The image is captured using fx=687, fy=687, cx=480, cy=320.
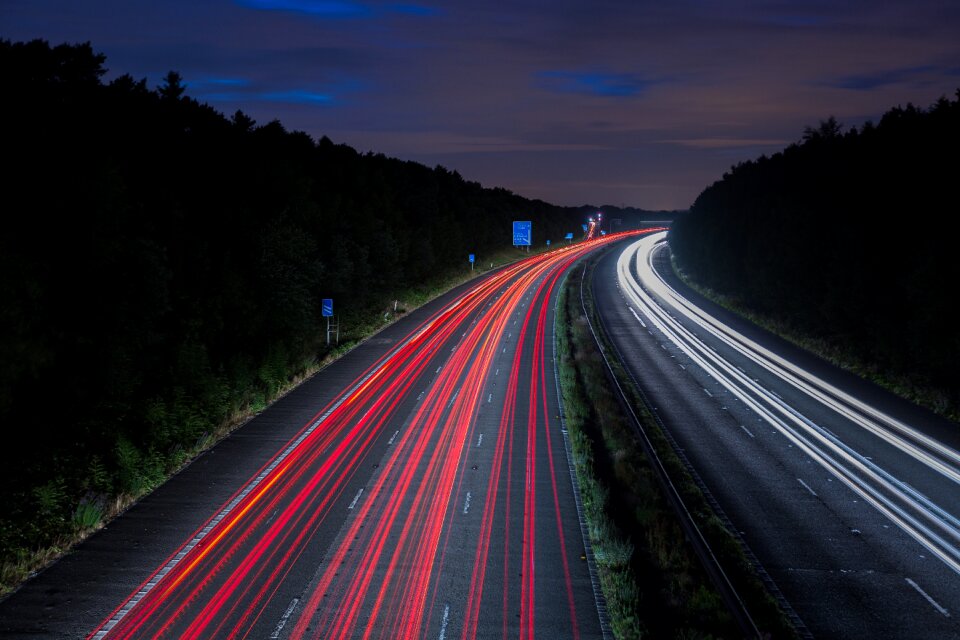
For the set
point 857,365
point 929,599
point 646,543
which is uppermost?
point 857,365

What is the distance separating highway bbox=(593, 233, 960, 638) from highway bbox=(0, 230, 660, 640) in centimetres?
505

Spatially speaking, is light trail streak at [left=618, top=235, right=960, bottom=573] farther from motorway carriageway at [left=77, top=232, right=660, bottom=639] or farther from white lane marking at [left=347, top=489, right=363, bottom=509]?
white lane marking at [left=347, top=489, right=363, bottom=509]

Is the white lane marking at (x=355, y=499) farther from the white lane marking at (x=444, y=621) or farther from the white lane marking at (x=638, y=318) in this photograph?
the white lane marking at (x=638, y=318)

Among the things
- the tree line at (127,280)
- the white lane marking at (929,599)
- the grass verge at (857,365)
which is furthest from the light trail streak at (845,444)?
the tree line at (127,280)

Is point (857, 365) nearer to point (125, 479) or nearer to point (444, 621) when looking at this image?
point (444, 621)

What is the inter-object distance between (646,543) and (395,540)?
250 inches

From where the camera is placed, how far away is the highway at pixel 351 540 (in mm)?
13633

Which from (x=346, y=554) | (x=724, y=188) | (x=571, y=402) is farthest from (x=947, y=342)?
(x=724, y=188)

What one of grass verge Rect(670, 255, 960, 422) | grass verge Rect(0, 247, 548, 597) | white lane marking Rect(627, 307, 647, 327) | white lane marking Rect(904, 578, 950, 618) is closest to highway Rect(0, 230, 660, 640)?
grass verge Rect(0, 247, 548, 597)

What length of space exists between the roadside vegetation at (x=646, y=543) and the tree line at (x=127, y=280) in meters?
13.3

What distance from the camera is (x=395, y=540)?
56.4 feet

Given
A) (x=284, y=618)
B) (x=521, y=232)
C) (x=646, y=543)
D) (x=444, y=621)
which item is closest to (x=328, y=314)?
(x=646, y=543)

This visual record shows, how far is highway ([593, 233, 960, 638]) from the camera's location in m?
15.0

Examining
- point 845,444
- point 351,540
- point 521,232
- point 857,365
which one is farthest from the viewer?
point 521,232
